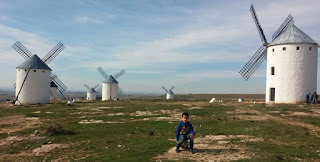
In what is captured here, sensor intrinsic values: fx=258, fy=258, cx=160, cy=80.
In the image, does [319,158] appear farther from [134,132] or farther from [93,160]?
[134,132]

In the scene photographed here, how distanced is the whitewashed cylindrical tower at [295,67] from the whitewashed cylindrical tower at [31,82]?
39.7 metres

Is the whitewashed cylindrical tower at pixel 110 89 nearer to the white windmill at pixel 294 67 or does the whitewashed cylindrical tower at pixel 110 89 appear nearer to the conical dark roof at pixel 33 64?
the conical dark roof at pixel 33 64

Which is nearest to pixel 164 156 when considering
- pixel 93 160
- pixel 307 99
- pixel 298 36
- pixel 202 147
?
pixel 202 147

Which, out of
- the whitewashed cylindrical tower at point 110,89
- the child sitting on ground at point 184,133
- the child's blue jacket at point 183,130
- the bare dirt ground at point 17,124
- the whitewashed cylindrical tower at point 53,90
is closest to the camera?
the child sitting on ground at point 184,133

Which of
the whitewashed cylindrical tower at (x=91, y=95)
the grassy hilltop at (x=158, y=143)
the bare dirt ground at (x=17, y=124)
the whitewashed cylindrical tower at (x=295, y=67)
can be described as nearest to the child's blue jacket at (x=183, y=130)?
the grassy hilltop at (x=158, y=143)

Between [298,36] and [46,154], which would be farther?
[298,36]

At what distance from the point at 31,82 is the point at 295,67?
1705 inches

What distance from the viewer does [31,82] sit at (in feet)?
152

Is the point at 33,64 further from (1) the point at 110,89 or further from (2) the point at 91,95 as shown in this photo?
(2) the point at 91,95

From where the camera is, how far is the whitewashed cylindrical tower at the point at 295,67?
3594 centimetres

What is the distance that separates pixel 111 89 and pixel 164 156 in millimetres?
63476

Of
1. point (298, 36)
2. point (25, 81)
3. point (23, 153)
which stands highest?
point (298, 36)

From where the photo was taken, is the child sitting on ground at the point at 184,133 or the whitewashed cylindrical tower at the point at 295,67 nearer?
the child sitting on ground at the point at 184,133

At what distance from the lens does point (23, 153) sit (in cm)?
1187
